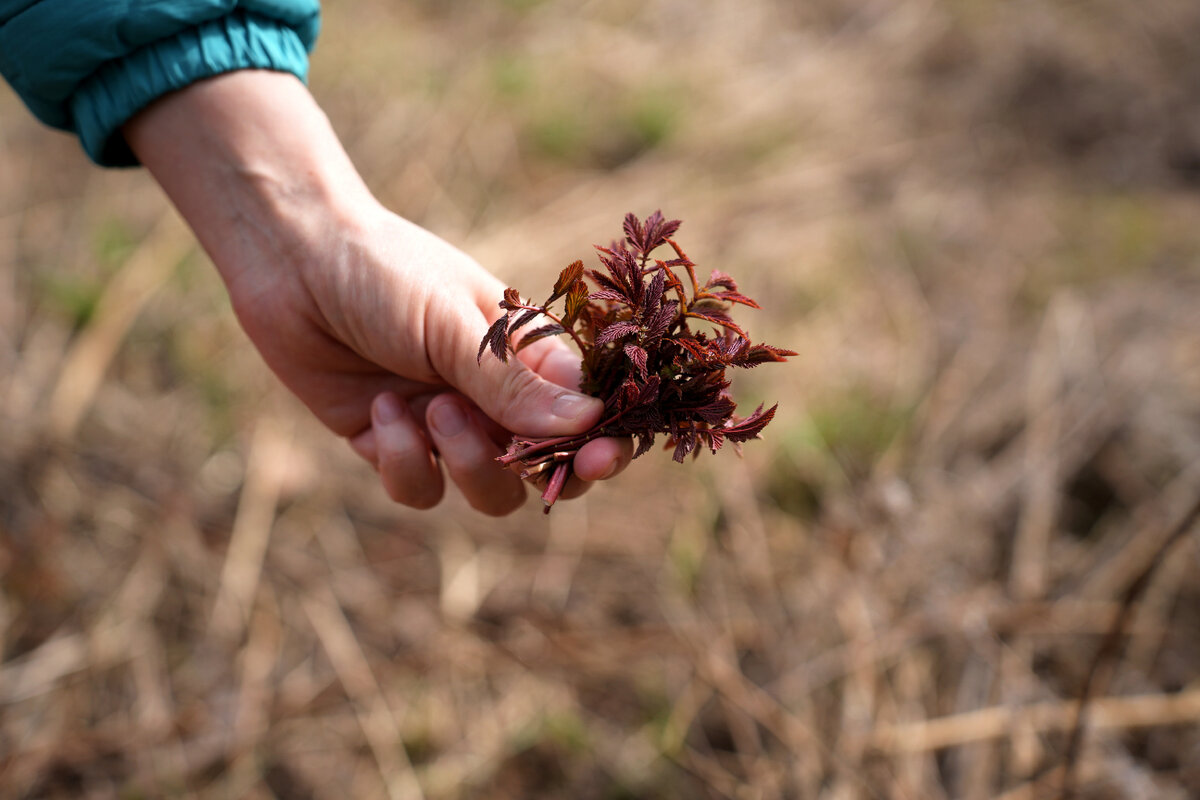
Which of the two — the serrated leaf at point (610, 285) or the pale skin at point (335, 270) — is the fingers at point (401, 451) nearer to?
the pale skin at point (335, 270)

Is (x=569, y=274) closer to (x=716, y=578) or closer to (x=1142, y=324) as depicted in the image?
(x=716, y=578)

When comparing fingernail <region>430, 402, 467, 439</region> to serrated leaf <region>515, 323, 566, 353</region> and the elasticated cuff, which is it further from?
the elasticated cuff

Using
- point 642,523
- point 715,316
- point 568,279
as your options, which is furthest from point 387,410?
point 642,523

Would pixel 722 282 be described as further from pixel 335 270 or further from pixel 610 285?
pixel 335 270

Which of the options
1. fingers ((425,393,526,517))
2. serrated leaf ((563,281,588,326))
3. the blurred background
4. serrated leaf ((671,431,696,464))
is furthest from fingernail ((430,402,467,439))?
the blurred background

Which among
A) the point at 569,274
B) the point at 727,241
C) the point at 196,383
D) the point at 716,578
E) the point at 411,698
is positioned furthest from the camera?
the point at 727,241

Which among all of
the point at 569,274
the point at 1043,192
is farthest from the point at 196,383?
the point at 1043,192
